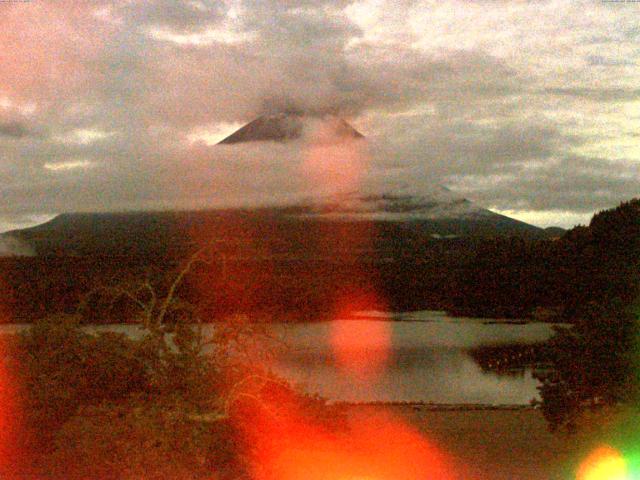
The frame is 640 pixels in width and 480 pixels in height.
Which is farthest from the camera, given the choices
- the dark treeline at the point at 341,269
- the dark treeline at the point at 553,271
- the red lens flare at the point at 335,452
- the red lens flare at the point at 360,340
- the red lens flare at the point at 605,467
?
the red lens flare at the point at 360,340

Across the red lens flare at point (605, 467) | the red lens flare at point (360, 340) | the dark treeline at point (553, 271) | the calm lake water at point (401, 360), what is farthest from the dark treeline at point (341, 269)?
the red lens flare at point (605, 467)

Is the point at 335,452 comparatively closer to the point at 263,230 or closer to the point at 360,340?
the point at 360,340

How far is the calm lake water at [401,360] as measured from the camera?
49.8ft

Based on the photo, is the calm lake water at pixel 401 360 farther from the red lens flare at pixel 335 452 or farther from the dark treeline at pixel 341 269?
the dark treeline at pixel 341 269

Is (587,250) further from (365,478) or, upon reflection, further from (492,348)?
(365,478)

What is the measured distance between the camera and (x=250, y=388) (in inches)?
219

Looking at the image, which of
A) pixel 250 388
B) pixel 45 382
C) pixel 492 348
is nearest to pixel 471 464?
pixel 250 388

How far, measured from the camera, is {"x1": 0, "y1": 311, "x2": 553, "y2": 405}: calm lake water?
15164 mm

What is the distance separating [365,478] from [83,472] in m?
2.56

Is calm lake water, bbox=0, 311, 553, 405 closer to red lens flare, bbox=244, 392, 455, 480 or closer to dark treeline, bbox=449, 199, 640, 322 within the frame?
red lens flare, bbox=244, 392, 455, 480

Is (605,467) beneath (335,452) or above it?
beneath

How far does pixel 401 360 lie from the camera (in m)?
21.5

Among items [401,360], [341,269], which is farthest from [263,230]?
[401,360]

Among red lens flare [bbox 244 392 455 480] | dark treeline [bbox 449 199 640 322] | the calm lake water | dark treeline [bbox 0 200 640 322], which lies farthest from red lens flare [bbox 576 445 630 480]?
the calm lake water
